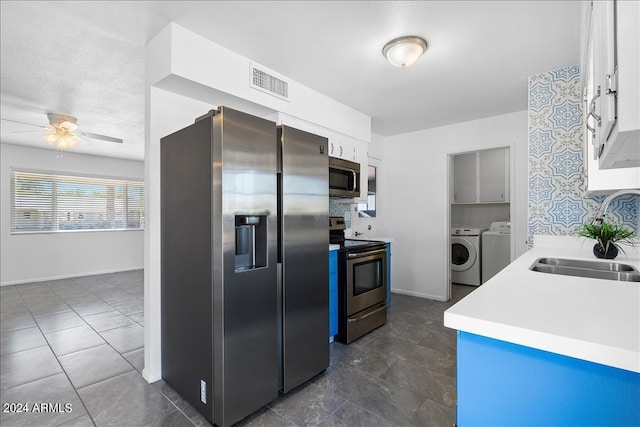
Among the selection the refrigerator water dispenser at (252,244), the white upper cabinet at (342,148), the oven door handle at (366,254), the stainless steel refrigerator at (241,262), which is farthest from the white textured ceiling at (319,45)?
the oven door handle at (366,254)

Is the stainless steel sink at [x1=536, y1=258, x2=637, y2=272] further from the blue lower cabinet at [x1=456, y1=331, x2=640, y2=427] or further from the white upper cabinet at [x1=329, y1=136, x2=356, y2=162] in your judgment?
the white upper cabinet at [x1=329, y1=136, x2=356, y2=162]

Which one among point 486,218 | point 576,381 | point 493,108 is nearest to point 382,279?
point 493,108

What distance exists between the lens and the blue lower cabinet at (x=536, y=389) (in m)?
0.70

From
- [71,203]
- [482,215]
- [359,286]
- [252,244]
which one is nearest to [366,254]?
[359,286]

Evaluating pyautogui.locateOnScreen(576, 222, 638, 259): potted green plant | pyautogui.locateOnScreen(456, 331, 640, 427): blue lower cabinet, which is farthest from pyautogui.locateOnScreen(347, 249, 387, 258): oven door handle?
pyautogui.locateOnScreen(456, 331, 640, 427): blue lower cabinet

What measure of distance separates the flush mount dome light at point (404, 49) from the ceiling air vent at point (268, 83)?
3.06ft

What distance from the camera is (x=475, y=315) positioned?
2.75 feet

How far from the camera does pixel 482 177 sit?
17.6 feet

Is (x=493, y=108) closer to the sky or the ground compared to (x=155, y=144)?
closer to the sky

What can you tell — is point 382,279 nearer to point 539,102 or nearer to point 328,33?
point 539,102

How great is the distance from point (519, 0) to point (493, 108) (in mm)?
1969

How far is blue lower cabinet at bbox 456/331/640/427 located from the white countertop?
0.07 meters

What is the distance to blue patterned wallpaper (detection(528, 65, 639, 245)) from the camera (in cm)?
245

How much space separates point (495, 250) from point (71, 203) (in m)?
7.91
